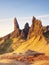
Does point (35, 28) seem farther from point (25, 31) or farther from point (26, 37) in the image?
point (25, 31)

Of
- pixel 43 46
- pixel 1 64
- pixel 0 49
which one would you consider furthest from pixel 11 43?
pixel 1 64

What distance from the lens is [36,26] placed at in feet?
514

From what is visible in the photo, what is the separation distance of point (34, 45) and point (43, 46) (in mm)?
11818

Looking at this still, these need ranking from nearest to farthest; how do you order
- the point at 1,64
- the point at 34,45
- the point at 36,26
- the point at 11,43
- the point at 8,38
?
the point at 1,64 → the point at 34,45 → the point at 36,26 → the point at 11,43 → the point at 8,38

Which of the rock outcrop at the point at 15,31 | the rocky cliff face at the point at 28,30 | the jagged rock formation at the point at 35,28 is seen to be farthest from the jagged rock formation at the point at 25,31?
the jagged rock formation at the point at 35,28

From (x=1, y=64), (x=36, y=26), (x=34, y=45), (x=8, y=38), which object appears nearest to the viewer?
(x=1, y=64)

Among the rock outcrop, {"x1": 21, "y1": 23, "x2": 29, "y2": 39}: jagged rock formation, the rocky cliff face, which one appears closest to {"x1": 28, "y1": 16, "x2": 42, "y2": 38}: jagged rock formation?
the rocky cliff face

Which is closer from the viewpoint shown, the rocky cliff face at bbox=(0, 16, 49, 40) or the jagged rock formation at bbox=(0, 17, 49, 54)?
the jagged rock formation at bbox=(0, 17, 49, 54)

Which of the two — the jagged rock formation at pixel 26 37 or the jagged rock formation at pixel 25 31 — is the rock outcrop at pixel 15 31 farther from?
the jagged rock formation at pixel 25 31

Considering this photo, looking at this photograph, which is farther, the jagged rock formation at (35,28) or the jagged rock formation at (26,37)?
the jagged rock formation at (35,28)

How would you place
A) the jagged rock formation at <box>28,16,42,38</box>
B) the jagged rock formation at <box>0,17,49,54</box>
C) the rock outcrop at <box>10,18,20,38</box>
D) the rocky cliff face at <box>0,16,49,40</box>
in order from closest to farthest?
1. the jagged rock formation at <box>0,17,49,54</box>
2. the jagged rock formation at <box>28,16,42,38</box>
3. the rocky cliff face at <box>0,16,49,40</box>
4. the rock outcrop at <box>10,18,20,38</box>

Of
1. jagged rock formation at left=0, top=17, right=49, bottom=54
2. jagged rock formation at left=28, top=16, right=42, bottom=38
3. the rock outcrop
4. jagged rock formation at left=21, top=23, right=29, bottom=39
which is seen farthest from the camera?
the rock outcrop

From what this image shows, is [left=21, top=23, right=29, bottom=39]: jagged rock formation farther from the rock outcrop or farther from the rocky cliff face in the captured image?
the rock outcrop

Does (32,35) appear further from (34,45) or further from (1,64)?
(1,64)
